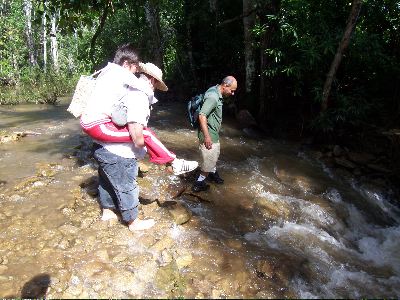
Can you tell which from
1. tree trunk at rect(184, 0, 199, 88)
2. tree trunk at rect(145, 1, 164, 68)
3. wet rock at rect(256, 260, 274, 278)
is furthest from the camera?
tree trunk at rect(145, 1, 164, 68)

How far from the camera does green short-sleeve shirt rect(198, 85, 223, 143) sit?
522cm

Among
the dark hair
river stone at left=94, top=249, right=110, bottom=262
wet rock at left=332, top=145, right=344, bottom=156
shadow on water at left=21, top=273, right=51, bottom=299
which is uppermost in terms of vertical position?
the dark hair

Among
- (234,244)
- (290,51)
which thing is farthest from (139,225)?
(290,51)

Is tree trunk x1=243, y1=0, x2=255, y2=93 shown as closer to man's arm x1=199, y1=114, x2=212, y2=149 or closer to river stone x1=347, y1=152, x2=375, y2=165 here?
river stone x1=347, y1=152, x2=375, y2=165

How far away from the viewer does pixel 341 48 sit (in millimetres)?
7586

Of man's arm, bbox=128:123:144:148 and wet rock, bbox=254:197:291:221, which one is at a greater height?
man's arm, bbox=128:123:144:148

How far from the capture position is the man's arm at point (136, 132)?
3.73 metres

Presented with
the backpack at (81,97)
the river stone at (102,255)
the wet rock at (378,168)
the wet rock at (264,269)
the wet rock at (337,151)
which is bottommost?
the wet rock at (378,168)

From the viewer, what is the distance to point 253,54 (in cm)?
1023

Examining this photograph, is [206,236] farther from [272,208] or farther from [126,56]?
[126,56]

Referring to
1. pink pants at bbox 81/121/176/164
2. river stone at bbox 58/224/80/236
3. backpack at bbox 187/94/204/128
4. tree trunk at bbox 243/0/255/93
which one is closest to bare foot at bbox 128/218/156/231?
river stone at bbox 58/224/80/236

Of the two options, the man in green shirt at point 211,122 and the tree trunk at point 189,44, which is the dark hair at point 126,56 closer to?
the man in green shirt at point 211,122

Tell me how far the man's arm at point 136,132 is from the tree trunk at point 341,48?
5.44m

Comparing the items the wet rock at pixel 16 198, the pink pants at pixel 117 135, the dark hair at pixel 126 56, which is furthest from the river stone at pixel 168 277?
the wet rock at pixel 16 198
